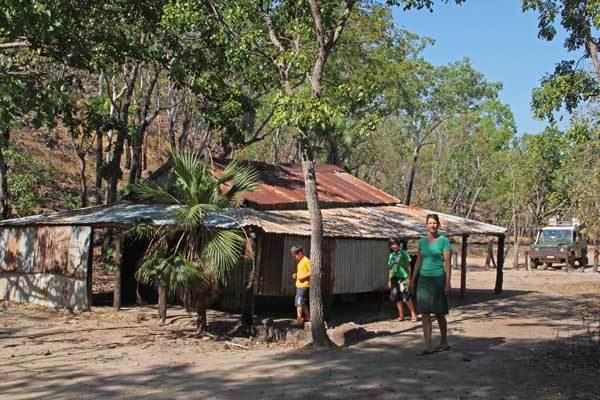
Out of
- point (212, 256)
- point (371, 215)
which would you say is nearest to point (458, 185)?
point (371, 215)

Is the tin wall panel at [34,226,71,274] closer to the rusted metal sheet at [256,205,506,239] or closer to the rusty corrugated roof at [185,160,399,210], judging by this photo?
the rusty corrugated roof at [185,160,399,210]

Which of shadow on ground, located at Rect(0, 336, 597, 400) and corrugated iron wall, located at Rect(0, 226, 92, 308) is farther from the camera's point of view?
corrugated iron wall, located at Rect(0, 226, 92, 308)

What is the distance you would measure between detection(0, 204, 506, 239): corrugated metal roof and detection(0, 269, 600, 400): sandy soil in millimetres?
2009

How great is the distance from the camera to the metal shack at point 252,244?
14.0 metres

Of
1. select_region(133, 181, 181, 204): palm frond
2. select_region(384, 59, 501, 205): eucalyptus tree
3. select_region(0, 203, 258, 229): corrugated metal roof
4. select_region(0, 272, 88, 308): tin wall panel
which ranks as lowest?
select_region(0, 272, 88, 308): tin wall panel

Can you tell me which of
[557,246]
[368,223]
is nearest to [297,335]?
[368,223]

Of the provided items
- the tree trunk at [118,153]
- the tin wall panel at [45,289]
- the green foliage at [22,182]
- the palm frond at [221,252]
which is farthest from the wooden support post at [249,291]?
the green foliage at [22,182]

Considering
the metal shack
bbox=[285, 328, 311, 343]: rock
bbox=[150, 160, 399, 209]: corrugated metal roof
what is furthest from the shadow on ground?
bbox=[150, 160, 399, 209]: corrugated metal roof

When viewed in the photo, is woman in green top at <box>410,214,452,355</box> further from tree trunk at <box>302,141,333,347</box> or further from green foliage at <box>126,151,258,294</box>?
green foliage at <box>126,151,258,294</box>

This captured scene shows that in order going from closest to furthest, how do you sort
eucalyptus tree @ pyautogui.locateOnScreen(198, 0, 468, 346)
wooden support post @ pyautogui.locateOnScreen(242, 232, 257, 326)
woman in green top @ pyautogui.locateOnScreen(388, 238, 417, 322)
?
eucalyptus tree @ pyautogui.locateOnScreen(198, 0, 468, 346)
wooden support post @ pyautogui.locateOnScreen(242, 232, 257, 326)
woman in green top @ pyautogui.locateOnScreen(388, 238, 417, 322)

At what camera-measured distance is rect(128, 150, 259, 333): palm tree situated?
11.2 metres

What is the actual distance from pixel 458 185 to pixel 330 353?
4481cm

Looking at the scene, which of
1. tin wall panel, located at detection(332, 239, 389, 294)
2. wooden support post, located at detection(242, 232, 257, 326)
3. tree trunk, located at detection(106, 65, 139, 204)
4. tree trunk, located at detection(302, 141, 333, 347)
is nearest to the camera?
tree trunk, located at detection(302, 141, 333, 347)

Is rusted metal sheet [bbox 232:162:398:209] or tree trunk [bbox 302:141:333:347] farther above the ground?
rusted metal sheet [bbox 232:162:398:209]
